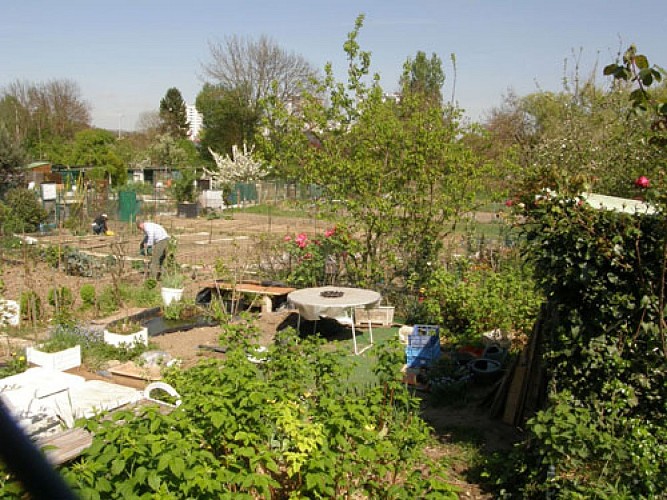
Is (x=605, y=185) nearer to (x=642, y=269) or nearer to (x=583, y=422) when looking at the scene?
(x=642, y=269)

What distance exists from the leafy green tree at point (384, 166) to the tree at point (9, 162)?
18291 mm

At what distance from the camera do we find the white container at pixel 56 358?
7047 mm

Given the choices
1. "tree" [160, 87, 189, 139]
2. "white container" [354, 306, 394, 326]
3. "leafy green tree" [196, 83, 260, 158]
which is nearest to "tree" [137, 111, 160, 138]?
"tree" [160, 87, 189, 139]

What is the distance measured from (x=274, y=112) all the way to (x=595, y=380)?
7.80m

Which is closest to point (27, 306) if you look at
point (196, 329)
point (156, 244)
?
point (196, 329)

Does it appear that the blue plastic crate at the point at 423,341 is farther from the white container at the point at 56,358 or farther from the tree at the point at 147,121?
the tree at the point at 147,121

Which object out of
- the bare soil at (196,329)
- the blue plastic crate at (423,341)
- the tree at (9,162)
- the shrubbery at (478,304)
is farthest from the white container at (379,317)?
the tree at (9,162)

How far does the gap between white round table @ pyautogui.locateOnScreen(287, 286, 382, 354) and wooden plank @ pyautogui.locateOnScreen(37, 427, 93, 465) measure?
4636 millimetres

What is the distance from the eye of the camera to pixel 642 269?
174 inches

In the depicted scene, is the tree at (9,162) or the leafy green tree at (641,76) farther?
the tree at (9,162)

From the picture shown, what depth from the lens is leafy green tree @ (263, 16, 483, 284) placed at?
1027 cm

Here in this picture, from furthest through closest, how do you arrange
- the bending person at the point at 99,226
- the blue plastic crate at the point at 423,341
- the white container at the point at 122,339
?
the bending person at the point at 99,226
the white container at the point at 122,339
the blue plastic crate at the point at 423,341

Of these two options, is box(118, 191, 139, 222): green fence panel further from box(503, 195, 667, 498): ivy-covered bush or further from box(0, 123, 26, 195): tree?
box(503, 195, 667, 498): ivy-covered bush

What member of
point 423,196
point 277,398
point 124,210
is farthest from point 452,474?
point 124,210
